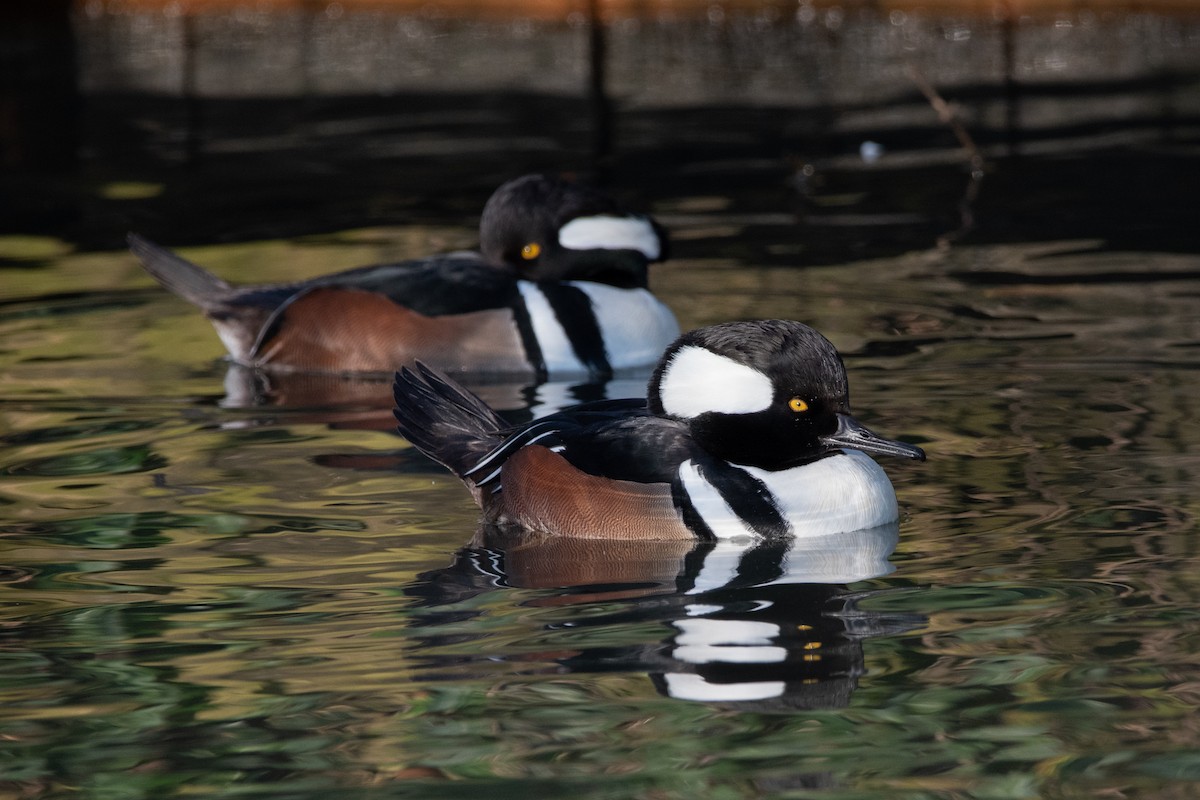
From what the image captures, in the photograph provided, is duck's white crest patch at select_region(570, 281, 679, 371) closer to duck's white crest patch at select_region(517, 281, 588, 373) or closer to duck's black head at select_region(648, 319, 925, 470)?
duck's white crest patch at select_region(517, 281, 588, 373)

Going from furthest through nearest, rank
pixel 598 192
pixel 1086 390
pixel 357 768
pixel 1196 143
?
1. pixel 1196 143
2. pixel 598 192
3. pixel 1086 390
4. pixel 357 768

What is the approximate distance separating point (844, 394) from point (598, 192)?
10.6ft

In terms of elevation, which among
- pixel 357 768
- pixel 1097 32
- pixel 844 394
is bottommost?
pixel 357 768

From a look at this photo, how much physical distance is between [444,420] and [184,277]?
314 centimetres

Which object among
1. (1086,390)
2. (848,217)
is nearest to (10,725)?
(1086,390)

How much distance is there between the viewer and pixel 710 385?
5879 millimetres

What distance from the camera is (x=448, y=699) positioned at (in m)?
4.75

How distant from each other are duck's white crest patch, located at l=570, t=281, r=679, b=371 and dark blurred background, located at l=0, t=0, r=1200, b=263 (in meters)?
1.80

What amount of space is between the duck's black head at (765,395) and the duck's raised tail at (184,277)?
381 centimetres

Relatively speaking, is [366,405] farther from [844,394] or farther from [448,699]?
[448,699]

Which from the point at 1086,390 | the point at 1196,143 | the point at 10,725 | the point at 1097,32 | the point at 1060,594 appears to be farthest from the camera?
the point at 1097,32

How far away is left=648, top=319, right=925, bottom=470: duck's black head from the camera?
583 cm

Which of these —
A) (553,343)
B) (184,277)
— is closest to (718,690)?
(553,343)

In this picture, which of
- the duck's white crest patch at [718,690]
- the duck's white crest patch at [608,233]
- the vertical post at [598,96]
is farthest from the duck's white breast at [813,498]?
the vertical post at [598,96]
